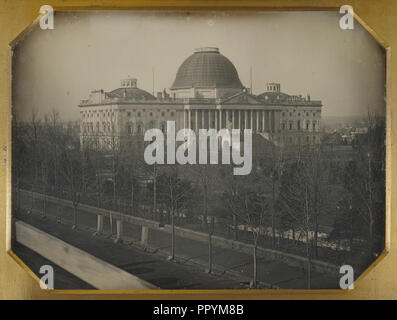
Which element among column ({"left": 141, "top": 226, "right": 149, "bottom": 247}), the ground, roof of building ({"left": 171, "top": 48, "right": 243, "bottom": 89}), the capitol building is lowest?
the ground

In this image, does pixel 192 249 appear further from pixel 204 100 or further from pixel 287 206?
pixel 204 100

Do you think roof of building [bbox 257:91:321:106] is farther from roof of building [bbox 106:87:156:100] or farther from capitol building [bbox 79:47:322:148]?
roof of building [bbox 106:87:156:100]

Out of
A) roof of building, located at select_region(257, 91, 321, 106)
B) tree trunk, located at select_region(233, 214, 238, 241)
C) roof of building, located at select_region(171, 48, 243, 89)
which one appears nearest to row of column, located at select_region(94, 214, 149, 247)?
tree trunk, located at select_region(233, 214, 238, 241)

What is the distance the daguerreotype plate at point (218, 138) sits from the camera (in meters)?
4.36

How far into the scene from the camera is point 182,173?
4465 millimetres

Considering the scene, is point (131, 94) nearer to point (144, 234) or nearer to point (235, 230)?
point (144, 234)

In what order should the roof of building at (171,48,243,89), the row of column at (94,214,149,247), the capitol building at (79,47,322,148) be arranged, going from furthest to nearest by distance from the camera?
the row of column at (94,214,149,247) < the capitol building at (79,47,322,148) < the roof of building at (171,48,243,89)

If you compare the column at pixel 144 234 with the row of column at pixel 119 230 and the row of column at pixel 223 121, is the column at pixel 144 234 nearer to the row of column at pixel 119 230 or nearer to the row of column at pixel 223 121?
the row of column at pixel 119 230

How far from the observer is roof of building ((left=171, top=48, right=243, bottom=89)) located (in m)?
4.29

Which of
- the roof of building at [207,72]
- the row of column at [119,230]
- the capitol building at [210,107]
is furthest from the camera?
the row of column at [119,230]

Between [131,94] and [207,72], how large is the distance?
65 cm

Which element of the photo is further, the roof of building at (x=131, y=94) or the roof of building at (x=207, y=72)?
the roof of building at (x=131, y=94)

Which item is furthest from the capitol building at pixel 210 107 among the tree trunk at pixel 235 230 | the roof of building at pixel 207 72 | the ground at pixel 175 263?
the ground at pixel 175 263

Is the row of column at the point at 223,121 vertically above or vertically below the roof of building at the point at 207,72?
below
